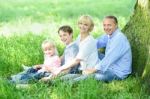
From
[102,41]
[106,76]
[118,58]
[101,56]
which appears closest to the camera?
[106,76]

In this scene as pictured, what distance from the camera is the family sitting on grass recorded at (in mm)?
7383

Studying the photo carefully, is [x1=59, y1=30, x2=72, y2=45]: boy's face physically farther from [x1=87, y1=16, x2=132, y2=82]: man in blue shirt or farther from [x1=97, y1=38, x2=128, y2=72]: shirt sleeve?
[x1=97, y1=38, x2=128, y2=72]: shirt sleeve

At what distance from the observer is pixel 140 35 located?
7.88 m

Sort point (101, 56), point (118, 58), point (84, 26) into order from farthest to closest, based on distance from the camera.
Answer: point (101, 56), point (84, 26), point (118, 58)

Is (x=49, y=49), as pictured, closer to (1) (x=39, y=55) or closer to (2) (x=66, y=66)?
(2) (x=66, y=66)

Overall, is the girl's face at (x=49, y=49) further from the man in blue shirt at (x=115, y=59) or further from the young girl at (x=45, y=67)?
the man in blue shirt at (x=115, y=59)

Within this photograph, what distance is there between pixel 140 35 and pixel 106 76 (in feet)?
3.23

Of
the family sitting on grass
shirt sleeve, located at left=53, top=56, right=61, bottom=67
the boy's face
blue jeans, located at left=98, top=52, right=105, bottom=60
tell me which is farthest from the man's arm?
blue jeans, located at left=98, top=52, right=105, bottom=60

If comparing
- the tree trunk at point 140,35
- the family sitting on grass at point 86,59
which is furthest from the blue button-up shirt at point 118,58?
the tree trunk at point 140,35

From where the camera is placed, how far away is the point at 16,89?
6.52 meters

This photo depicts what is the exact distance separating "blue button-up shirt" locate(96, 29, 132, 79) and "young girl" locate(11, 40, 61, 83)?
2.76 feet

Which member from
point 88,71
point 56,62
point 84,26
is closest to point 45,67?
point 56,62

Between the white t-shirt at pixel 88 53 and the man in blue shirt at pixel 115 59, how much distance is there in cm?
28

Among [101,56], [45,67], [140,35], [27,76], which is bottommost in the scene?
[27,76]
